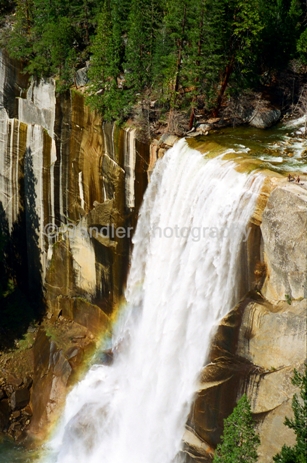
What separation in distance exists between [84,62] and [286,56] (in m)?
11.6

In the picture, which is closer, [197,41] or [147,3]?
[197,41]

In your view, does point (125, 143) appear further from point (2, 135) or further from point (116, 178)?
point (2, 135)

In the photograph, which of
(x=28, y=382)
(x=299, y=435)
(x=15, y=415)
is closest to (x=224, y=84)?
(x=299, y=435)

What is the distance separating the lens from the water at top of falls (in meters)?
22.4

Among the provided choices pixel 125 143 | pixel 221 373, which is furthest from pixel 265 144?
pixel 221 373

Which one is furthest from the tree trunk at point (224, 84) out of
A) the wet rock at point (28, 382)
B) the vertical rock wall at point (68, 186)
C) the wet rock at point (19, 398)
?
the wet rock at point (19, 398)

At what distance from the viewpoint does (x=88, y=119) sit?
101 ft

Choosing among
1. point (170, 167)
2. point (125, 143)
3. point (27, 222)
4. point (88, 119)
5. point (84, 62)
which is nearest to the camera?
point (170, 167)

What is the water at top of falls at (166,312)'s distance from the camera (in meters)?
22.4

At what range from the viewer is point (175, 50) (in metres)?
27.6

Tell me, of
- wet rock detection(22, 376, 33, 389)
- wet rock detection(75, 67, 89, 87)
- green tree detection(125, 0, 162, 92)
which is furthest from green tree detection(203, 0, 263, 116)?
wet rock detection(22, 376, 33, 389)

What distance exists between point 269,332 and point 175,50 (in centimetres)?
1464

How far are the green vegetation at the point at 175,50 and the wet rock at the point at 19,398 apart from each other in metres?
15.4

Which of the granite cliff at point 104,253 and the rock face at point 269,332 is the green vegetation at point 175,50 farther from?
the rock face at point 269,332
